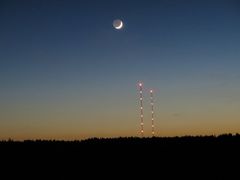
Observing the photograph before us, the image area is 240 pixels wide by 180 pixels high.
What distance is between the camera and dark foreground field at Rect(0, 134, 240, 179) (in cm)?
2786

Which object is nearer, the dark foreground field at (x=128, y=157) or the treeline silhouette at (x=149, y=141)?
the dark foreground field at (x=128, y=157)

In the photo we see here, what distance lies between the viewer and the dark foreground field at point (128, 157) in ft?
91.4

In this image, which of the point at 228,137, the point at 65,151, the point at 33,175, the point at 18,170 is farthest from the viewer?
the point at 228,137

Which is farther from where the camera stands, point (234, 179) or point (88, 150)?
point (88, 150)

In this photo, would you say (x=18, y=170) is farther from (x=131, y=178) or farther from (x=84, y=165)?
(x=131, y=178)

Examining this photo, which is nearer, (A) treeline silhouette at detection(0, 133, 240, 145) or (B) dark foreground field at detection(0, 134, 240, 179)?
(B) dark foreground field at detection(0, 134, 240, 179)

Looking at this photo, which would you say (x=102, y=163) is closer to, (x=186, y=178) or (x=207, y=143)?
(x=186, y=178)

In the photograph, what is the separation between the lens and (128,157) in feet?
110

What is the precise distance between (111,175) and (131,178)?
65.7 inches

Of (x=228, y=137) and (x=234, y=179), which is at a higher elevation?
(x=228, y=137)

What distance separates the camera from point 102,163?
103ft

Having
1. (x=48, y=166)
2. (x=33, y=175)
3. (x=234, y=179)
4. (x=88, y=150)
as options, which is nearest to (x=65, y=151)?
(x=88, y=150)

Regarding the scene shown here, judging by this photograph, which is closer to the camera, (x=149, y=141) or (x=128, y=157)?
(x=128, y=157)

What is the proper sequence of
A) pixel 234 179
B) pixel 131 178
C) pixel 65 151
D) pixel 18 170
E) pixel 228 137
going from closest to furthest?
pixel 234 179 < pixel 131 178 < pixel 18 170 < pixel 65 151 < pixel 228 137
